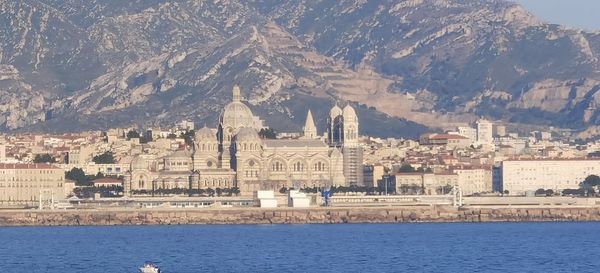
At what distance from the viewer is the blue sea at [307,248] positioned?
4761 inches

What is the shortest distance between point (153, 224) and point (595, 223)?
31555mm

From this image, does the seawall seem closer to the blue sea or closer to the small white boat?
the blue sea

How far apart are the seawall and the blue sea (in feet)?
20.4

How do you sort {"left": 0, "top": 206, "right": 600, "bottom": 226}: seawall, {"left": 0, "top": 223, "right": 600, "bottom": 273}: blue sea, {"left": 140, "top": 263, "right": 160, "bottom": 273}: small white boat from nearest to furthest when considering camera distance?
1. {"left": 140, "top": 263, "right": 160, "bottom": 273}: small white boat
2. {"left": 0, "top": 223, "right": 600, "bottom": 273}: blue sea
3. {"left": 0, "top": 206, "right": 600, "bottom": 226}: seawall

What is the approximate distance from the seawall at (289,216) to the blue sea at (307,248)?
20.4ft

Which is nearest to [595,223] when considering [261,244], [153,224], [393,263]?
[153,224]

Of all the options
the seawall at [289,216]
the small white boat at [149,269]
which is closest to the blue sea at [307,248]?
the small white boat at [149,269]

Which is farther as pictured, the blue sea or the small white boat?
the blue sea

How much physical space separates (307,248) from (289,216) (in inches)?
1703

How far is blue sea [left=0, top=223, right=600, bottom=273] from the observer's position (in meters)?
121

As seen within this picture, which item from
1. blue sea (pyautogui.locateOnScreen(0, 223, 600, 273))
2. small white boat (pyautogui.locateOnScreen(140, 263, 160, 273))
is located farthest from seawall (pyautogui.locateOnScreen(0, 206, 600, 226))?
small white boat (pyautogui.locateOnScreen(140, 263, 160, 273))

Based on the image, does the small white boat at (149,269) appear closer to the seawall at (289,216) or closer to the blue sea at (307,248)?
the blue sea at (307,248)

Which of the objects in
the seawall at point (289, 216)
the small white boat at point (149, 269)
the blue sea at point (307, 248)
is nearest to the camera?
the small white boat at point (149, 269)

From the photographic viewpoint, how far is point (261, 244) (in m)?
142
